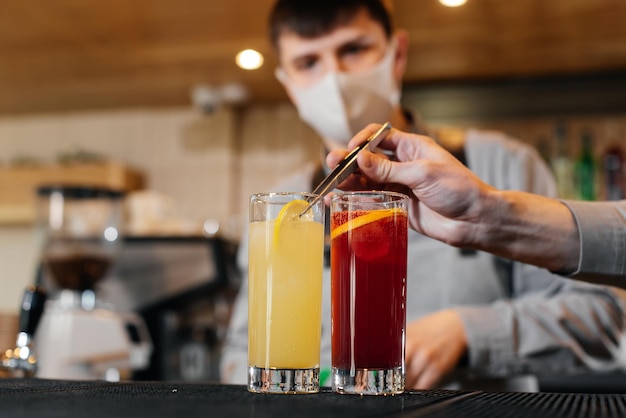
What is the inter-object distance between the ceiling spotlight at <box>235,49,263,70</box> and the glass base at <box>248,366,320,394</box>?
92.6 inches

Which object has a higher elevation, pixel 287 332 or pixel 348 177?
pixel 348 177

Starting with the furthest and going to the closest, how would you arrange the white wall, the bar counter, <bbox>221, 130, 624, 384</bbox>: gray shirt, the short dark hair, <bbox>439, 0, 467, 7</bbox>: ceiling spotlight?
the white wall, <bbox>439, 0, 467, 7</bbox>: ceiling spotlight, the short dark hair, <bbox>221, 130, 624, 384</bbox>: gray shirt, the bar counter

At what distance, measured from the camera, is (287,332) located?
0.73m

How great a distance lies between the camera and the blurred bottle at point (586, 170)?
2934mm

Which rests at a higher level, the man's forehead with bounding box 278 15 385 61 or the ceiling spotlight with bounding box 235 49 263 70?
the ceiling spotlight with bounding box 235 49 263 70

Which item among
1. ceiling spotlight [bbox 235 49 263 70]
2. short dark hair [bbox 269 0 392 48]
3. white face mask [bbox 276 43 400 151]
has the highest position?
ceiling spotlight [bbox 235 49 263 70]

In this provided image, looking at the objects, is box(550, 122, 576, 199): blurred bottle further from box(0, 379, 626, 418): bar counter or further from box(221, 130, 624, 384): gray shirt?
box(0, 379, 626, 418): bar counter

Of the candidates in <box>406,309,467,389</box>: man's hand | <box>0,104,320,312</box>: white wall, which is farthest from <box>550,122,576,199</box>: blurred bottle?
<box>406,309,467,389</box>: man's hand

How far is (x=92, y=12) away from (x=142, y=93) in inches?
35.3

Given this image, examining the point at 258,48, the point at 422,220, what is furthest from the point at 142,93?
the point at 422,220

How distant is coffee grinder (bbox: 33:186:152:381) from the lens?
2.00m

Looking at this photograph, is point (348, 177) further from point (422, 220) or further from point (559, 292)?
point (559, 292)

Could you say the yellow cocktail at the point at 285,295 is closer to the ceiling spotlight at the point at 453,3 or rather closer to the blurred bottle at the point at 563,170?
the ceiling spotlight at the point at 453,3

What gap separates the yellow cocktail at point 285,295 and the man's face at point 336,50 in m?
0.78
